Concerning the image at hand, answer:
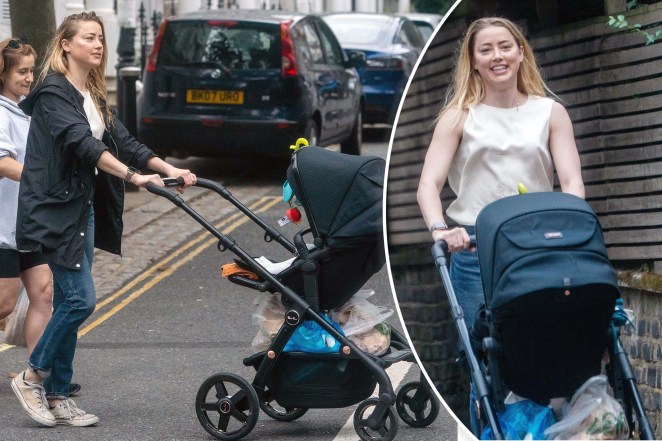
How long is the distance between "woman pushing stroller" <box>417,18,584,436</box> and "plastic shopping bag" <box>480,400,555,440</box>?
464 millimetres

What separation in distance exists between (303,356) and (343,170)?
81cm

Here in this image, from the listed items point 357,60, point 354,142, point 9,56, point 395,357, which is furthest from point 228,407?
point 354,142

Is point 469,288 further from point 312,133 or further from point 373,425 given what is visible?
point 312,133

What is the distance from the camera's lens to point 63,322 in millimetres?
6121

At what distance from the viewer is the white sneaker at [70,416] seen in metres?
6.22

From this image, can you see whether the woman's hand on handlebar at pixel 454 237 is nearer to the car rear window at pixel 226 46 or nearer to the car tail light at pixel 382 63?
the car rear window at pixel 226 46

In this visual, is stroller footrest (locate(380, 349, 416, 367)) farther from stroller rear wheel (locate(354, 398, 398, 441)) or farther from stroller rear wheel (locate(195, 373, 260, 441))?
stroller rear wheel (locate(195, 373, 260, 441))

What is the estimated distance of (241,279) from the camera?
593 centimetres

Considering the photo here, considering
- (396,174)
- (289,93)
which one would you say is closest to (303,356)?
(396,174)

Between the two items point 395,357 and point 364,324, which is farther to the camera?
point 364,324

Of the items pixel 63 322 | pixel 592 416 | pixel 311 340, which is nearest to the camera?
pixel 592 416

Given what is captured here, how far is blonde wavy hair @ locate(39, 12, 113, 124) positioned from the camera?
614cm

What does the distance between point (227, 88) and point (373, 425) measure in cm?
824

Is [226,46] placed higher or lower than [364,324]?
higher
